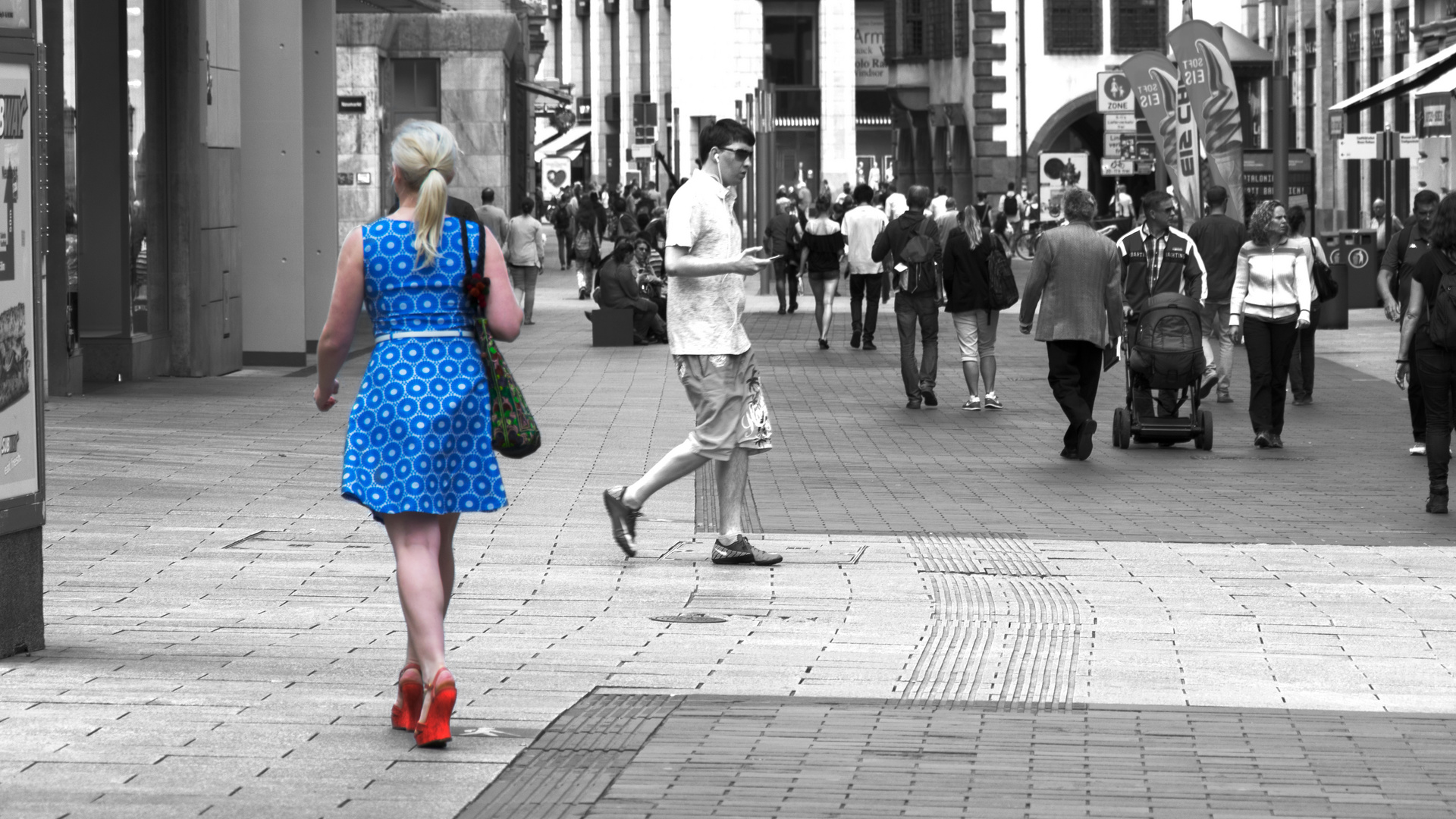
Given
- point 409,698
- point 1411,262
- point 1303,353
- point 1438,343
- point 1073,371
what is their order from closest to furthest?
point 409,698 → point 1438,343 → point 1073,371 → point 1411,262 → point 1303,353

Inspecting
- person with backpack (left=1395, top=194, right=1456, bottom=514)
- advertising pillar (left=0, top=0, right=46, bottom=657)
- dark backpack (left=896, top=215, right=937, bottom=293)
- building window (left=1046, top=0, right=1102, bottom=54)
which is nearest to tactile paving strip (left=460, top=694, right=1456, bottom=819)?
advertising pillar (left=0, top=0, right=46, bottom=657)

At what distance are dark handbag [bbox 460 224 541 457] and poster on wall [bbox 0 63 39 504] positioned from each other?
5.46 ft

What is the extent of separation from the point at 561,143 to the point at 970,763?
251 ft

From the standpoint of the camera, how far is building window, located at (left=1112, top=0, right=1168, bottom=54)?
214 ft

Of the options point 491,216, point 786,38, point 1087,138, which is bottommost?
point 491,216

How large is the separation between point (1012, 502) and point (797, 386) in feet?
26.9

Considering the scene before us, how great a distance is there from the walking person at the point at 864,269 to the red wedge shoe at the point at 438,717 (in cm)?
1907

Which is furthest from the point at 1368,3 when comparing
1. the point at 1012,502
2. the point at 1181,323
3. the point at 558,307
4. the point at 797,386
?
the point at 1012,502

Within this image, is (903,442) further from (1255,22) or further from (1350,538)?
(1255,22)

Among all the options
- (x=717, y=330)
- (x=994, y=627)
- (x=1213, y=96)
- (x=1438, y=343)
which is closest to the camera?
(x=994, y=627)

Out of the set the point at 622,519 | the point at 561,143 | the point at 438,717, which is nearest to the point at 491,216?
the point at 622,519

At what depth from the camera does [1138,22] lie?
65.3 m

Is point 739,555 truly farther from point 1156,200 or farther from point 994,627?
point 1156,200

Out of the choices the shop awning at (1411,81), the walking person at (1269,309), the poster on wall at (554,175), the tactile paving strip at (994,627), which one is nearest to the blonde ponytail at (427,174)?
the tactile paving strip at (994,627)
